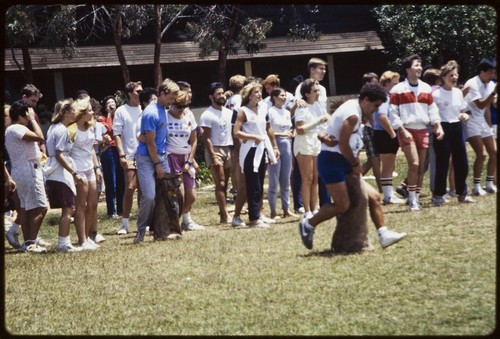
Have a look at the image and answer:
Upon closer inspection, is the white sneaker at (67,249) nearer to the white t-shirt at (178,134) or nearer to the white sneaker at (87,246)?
the white sneaker at (87,246)

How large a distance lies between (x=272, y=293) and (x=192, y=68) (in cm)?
2154

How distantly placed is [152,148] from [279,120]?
2397mm

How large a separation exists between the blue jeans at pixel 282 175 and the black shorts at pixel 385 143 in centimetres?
118

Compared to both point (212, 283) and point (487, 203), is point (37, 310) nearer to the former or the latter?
point (212, 283)

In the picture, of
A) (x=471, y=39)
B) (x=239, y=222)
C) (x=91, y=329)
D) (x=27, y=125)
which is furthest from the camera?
(x=471, y=39)

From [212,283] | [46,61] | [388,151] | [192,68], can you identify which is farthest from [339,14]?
[212,283]

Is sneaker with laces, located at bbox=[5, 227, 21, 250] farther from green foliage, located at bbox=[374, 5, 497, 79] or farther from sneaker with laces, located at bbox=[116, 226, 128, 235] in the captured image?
green foliage, located at bbox=[374, 5, 497, 79]

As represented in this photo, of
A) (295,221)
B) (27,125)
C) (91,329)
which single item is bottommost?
(295,221)

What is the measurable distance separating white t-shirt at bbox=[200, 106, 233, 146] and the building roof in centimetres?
1239

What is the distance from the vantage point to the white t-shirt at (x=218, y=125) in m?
11.9

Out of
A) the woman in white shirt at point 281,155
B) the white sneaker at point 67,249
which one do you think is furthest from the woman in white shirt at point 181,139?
the white sneaker at point 67,249

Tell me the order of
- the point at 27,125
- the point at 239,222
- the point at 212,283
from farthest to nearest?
the point at 239,222 → the point at 27,125 → the point at 212,283

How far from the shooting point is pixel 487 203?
1088cm

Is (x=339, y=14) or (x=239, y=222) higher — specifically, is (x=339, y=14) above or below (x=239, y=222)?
above
